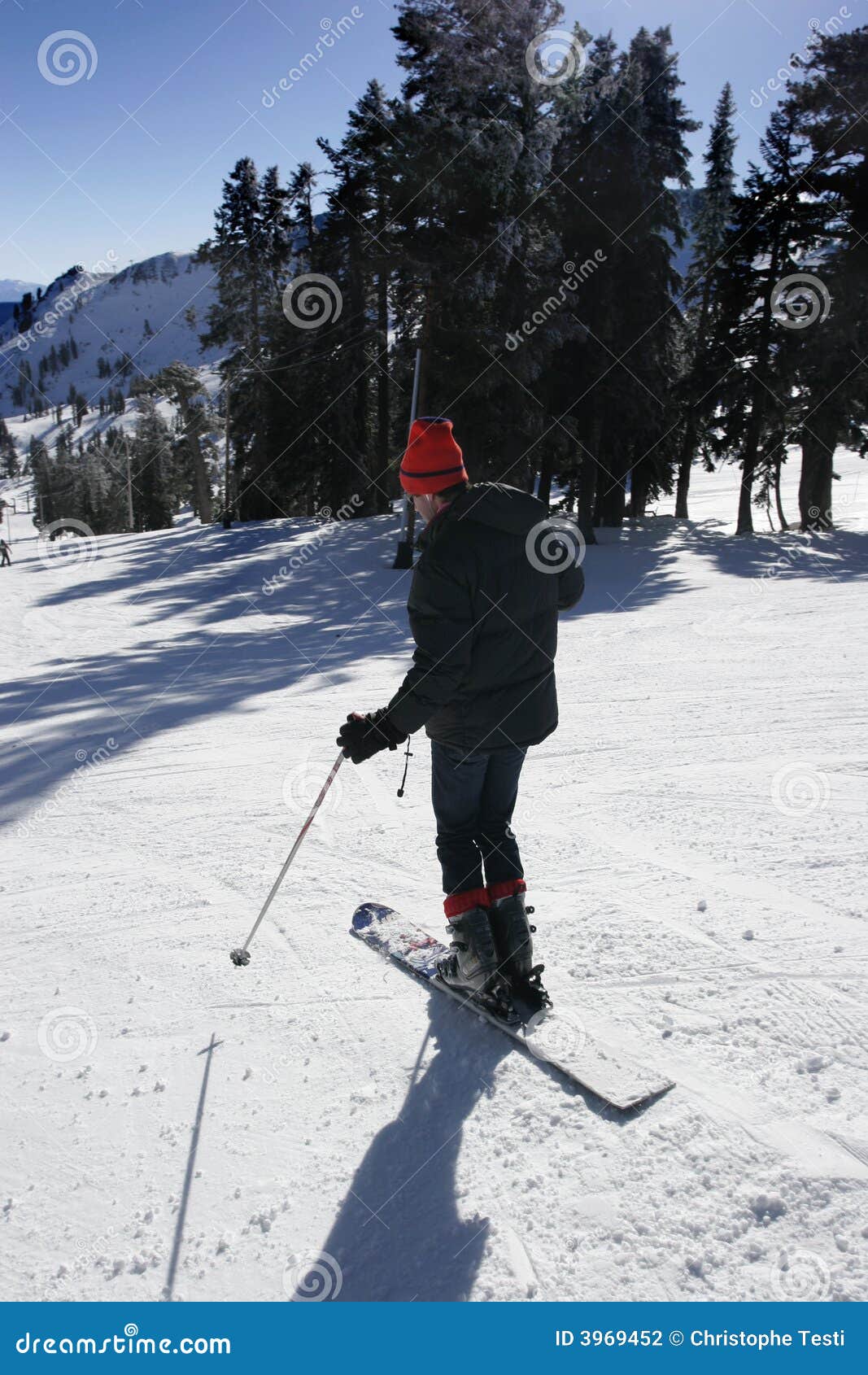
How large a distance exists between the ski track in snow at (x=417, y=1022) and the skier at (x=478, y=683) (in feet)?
1.31

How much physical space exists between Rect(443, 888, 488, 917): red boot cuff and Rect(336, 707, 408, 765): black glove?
2.34ft

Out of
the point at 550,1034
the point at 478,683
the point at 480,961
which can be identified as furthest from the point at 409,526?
the point at 550,1034

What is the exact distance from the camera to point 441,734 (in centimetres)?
322

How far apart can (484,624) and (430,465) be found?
634 millimetres

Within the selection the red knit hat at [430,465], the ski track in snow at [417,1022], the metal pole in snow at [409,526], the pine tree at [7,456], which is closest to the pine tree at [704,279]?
the metal pole in snow at [409,526]

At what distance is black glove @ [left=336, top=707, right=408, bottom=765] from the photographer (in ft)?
10.1

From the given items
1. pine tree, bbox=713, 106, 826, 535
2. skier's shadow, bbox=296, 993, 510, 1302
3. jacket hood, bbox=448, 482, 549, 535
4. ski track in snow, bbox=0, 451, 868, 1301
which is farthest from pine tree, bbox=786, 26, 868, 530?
skier's shadow, bbox=296, 993, 510, 1302

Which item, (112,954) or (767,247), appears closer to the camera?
(112,954)

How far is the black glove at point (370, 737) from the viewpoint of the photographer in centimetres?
308

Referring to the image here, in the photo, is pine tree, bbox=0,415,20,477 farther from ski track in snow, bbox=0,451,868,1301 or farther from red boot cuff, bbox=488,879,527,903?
red boot cuff, bbox=488,879,527,903

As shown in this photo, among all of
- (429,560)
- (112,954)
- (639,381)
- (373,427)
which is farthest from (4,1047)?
(373,427)

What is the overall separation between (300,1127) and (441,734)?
145cm

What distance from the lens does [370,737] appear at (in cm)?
310
